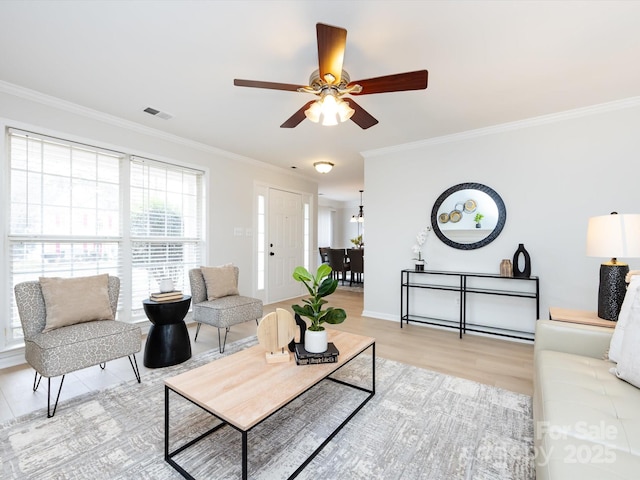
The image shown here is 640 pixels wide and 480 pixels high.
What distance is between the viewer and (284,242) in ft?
18.4

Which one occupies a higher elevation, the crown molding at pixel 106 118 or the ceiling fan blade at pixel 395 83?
the crown molding at pixel 106 118

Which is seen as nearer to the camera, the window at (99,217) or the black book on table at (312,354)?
the black book on table at (312,354)

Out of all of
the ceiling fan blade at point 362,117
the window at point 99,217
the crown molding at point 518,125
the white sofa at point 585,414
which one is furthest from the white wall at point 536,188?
the window at point 99,217

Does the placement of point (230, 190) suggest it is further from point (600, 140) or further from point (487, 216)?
point (600, 140)

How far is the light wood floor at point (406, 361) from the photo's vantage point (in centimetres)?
216

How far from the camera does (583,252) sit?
9.95 ft

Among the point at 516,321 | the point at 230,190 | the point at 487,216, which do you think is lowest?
the point at 516,321

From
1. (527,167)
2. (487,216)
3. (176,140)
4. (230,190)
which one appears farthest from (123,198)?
(527,167)

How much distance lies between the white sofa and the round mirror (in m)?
1.84

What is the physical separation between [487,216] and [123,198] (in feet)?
14.0

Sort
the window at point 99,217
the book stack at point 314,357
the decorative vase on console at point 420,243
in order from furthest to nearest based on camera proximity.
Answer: the decorative vase on console at point 420,243, the window at point 99,217, the book stack at point 314,357

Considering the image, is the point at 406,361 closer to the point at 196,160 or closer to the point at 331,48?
the point at 331,48

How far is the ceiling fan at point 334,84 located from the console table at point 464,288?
238cm

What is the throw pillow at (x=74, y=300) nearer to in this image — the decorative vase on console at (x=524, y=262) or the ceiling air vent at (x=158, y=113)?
the ceiling air vent at (x=158, y=113)
